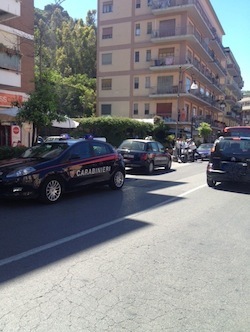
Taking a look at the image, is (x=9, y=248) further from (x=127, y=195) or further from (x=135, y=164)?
(x=135, y=164)

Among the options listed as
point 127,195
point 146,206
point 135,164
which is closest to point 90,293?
point 146,206

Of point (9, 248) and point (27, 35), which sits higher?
point (27, 35)

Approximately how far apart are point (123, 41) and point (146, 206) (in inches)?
1601

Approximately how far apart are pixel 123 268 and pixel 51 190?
13.9ft

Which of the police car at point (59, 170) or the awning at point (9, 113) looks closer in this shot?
the police car at point (59, 170)

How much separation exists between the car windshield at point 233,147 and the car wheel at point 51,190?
5.62m

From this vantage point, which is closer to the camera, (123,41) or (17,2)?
(17,2)

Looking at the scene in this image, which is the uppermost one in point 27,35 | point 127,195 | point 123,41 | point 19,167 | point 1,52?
point 123,41

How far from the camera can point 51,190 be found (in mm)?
8195

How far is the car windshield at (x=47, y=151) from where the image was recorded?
348 inches

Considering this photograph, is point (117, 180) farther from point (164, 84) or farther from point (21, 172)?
point (164, 84)

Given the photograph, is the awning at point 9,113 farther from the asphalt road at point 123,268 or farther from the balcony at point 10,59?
the asphalt road at point 123,268

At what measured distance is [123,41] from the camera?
1779 inches

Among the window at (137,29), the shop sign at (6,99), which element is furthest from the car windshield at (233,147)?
the window at (137,29)
